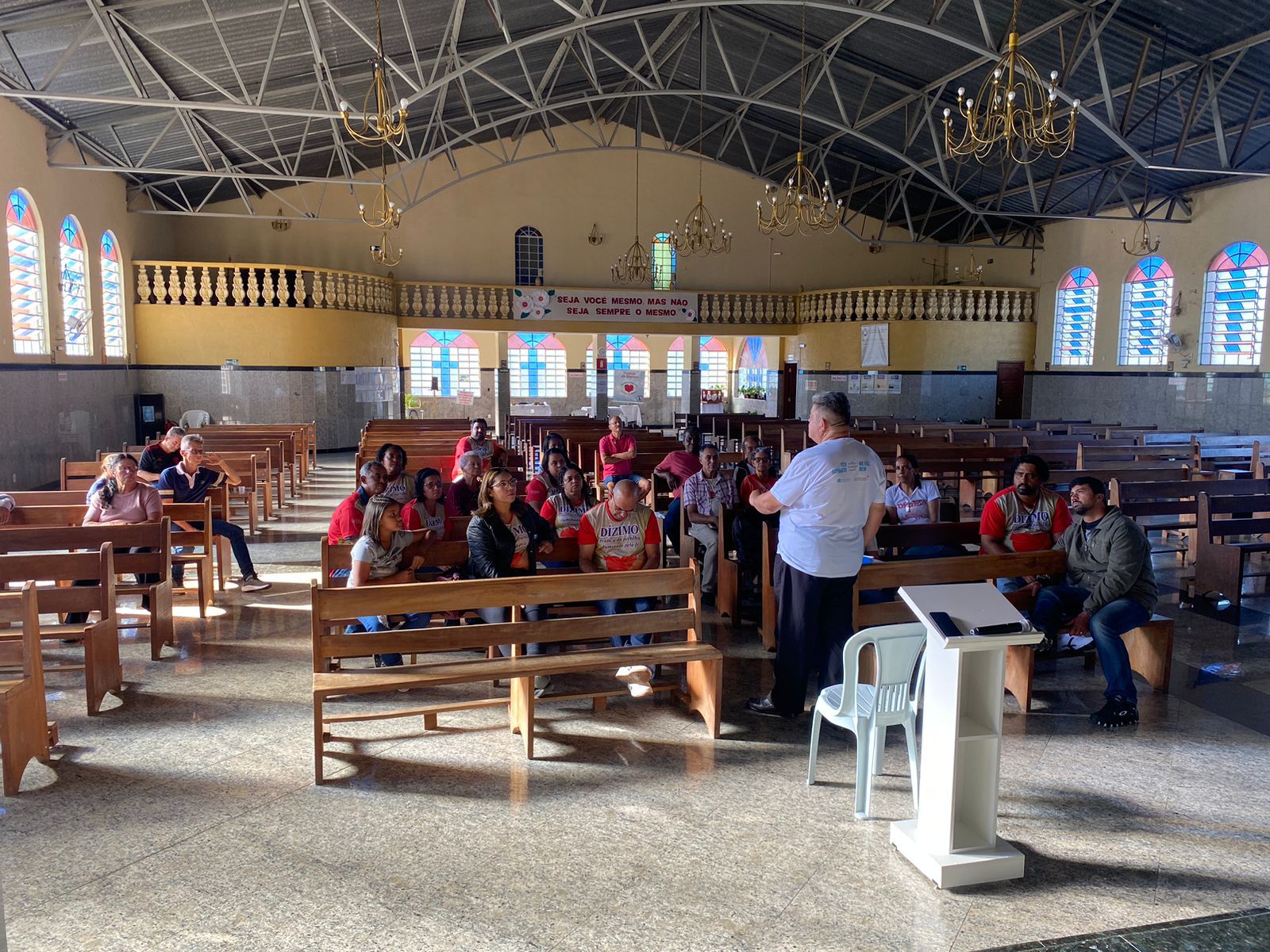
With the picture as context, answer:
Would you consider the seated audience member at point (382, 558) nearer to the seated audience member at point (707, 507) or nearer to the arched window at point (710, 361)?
the seated audience member at point (707, 507)

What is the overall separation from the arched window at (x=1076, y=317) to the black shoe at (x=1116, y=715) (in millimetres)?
16201

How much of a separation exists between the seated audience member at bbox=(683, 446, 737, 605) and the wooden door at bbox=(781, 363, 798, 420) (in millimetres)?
15577

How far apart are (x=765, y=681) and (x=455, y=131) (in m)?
16.2

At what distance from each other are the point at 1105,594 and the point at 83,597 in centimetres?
532

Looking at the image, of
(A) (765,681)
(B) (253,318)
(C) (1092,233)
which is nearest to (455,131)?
(B) (253,318)

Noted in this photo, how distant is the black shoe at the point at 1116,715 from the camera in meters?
4.61

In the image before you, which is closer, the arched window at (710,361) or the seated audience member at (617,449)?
the seated audience member at (617,449)

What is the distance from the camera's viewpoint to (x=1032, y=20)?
11.8 metres

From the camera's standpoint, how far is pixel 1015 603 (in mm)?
5348

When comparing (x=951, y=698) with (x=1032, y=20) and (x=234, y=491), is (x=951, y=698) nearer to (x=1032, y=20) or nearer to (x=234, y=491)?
(x=234, y=491)

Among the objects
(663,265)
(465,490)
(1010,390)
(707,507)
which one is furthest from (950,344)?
(465,490)

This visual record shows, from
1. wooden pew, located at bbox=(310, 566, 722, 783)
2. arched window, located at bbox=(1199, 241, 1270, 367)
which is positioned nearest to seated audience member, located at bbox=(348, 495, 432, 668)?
wooden pew, located at bbox=(310, 566, 722, 783)

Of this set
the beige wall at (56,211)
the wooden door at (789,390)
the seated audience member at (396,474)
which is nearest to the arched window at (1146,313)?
the wooden door at (789,390)

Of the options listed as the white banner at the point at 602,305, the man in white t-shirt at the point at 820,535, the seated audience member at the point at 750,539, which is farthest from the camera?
the white banner at the point at 602,305
